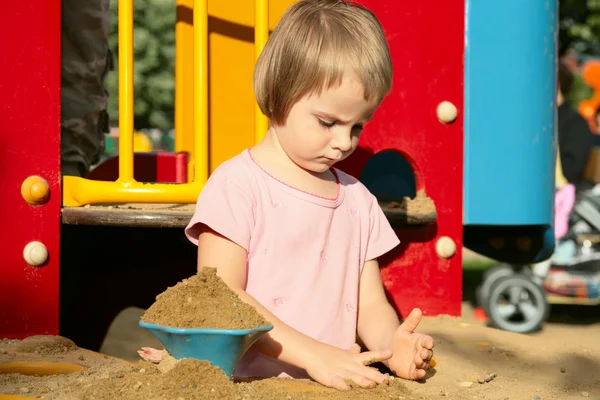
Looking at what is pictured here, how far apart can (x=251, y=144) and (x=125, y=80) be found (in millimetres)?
730

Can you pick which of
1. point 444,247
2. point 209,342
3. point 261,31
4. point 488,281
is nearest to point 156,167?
point 261,31

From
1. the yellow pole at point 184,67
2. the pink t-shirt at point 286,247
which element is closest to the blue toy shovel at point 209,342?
the pink t-shirt at point 286,247

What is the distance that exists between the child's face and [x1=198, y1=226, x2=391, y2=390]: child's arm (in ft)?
1.01

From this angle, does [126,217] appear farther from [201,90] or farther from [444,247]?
[444,247]

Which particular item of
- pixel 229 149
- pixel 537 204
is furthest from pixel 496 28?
pixel 229 149

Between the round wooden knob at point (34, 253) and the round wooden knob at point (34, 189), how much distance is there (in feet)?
0.48

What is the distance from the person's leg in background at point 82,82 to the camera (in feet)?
11.2

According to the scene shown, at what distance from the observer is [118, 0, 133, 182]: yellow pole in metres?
2.94

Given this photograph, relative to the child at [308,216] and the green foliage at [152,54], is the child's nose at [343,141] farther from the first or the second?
the green foliage at [152,54]

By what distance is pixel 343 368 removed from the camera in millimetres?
2086

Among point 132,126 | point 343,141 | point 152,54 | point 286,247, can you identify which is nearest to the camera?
point 343,141

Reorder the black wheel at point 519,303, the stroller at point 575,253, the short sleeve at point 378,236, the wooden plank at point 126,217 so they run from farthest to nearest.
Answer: the stroller at point 575,253 → the black wheel at point 519,303 → the wooden plank at point 126,217 → the short sleeve at point 378,236

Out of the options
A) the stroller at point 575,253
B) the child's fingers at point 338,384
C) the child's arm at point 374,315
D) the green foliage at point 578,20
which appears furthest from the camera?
the green foliage at point 578,20

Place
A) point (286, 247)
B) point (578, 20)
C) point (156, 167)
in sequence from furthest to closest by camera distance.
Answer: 1. point (578, 20)
2. point (156, 167)
3. point (286, 247)
